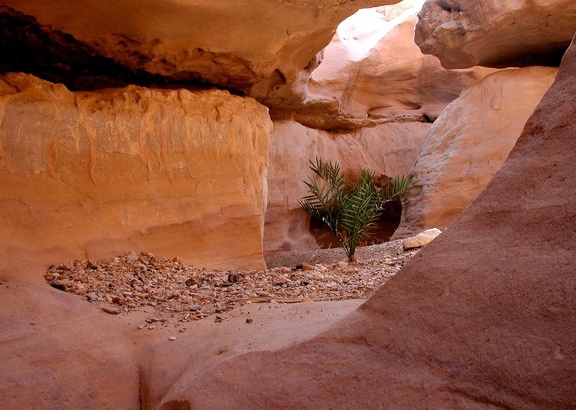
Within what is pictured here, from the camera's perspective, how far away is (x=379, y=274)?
3.73 meters

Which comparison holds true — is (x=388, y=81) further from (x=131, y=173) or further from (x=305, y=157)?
(x=131, y=173)

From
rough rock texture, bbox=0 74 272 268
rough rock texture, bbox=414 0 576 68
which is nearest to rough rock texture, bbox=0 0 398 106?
rough rock texture, bbox=0 74 272 268

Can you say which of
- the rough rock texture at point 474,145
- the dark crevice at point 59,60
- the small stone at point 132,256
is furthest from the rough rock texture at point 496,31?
the small stone at point 132,256

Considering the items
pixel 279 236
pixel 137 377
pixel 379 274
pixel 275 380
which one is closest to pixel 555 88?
pixel 275 380

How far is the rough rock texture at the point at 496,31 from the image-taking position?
6250 mm

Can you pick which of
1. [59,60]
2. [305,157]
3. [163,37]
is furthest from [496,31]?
[59,60]

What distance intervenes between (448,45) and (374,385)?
6.54 m

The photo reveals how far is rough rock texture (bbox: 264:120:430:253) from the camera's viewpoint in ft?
26.5

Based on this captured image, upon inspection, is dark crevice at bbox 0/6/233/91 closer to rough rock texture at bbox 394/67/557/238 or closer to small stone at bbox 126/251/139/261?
small stone at bbox 126/251/139/261

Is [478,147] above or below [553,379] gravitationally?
above

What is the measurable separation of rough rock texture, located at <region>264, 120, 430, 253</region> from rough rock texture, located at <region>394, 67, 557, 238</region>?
1.62 m

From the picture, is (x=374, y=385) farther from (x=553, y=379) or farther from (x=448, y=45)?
(x=448, y=45)

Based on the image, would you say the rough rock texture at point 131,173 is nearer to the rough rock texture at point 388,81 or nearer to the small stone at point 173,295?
the small stone at point 173,295

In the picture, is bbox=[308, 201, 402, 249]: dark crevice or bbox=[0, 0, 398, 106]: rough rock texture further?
bbox=[308, 201, 402, 249]: dark crevice
